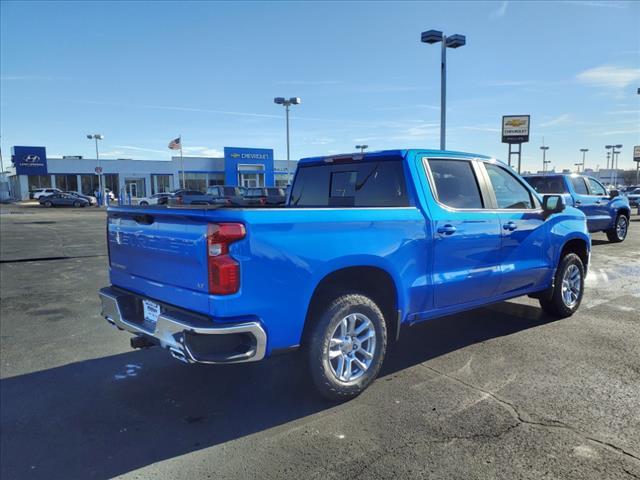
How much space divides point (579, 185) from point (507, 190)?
9.36 meters

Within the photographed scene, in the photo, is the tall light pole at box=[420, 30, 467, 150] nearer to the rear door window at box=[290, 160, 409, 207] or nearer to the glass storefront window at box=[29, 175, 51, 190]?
the rear door window at box=[290, 160, 409, 207]

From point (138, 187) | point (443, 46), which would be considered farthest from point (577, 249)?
point (138, 187)

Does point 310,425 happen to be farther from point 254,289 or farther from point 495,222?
point 495,222

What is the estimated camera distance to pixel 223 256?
9.92 ft

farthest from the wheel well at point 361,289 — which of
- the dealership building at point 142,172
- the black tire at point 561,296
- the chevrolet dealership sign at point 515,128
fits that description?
the dealership building at point 142,172

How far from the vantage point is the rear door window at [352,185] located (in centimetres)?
437

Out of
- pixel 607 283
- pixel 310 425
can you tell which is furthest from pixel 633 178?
pixel 310 425

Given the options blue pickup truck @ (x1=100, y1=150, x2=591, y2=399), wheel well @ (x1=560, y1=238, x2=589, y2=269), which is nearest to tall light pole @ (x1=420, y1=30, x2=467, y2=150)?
wheel well @ (x1=560, y1=238, x2=589, y2=269)

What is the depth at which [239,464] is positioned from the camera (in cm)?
296

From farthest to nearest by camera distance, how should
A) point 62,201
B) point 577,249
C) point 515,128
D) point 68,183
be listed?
point 68,183
point 62,201
point 515,128
point 577,249

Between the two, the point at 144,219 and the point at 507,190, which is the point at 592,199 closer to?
the point at 507,190

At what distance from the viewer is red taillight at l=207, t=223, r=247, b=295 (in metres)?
3.02

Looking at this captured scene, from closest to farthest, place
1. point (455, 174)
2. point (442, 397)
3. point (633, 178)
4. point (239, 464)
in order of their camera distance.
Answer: point (239, 464) → point (442, 397) → point (455, 174) → point (633, 178)

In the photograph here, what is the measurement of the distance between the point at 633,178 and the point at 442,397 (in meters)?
118
